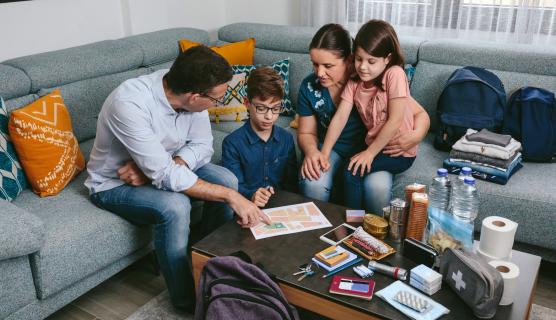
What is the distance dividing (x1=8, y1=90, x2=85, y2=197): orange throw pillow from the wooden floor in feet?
1.51

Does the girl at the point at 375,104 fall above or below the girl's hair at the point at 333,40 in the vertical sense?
below

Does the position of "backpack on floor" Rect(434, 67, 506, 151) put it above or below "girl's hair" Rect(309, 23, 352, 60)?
below

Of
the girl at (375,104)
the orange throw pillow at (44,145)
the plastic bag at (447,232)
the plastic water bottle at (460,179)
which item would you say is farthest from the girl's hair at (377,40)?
the orange throw pillow at (44,145)

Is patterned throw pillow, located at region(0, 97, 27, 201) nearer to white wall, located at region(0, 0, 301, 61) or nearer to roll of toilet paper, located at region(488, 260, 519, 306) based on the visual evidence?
white wall, located at region(0, 0, 301, 61)

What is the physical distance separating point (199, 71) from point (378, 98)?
781 millimetres

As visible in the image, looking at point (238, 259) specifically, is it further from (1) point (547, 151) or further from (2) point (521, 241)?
(1) point (547, 151)

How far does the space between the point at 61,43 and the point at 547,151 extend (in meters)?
2.51

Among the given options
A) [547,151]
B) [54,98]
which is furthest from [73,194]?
[547,151]

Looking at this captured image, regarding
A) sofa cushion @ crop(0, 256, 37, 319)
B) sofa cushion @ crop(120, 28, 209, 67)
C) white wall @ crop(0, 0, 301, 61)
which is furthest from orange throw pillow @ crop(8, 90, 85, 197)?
sofa cushion @ crop(120, 28, 209, 67)

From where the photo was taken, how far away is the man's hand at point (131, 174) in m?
2.00

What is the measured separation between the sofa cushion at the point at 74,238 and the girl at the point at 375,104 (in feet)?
2.93

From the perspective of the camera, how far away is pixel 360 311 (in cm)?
143

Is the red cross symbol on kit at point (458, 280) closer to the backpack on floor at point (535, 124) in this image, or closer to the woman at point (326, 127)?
the woman at point (326, 127)

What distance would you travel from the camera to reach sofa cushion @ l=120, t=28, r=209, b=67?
290cm
